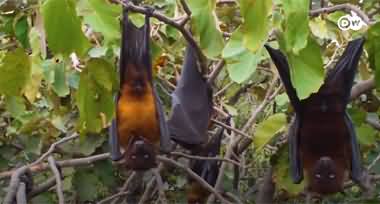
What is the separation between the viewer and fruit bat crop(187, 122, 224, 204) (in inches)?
158

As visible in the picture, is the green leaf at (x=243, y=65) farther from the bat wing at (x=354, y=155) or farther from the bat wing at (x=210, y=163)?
the bat wing at (x=210, y=163)

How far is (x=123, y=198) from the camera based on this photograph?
13.8 ft

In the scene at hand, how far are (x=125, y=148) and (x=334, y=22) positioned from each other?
1.04 metres

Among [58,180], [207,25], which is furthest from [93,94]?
[58,180]

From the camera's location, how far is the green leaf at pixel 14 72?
213 cm

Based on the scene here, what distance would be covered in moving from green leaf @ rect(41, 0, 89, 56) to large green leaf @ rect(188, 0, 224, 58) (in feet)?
0.88

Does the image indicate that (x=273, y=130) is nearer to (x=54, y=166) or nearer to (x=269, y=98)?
(x=269, y=98)

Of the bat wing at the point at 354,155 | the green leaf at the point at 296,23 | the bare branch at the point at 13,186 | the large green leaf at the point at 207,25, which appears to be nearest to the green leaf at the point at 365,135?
the bat wing at the point at 354,155

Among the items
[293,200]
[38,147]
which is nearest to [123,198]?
[38,147]

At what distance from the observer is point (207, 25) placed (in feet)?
6.29

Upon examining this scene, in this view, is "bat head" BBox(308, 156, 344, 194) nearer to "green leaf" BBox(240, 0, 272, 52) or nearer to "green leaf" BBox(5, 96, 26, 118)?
"green leaf" BBox(5, 96, 26, 118)

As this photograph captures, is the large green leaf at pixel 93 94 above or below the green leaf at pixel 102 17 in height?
below

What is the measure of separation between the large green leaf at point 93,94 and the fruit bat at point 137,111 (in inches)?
18.1

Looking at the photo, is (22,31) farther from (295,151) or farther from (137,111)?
(295,151)
